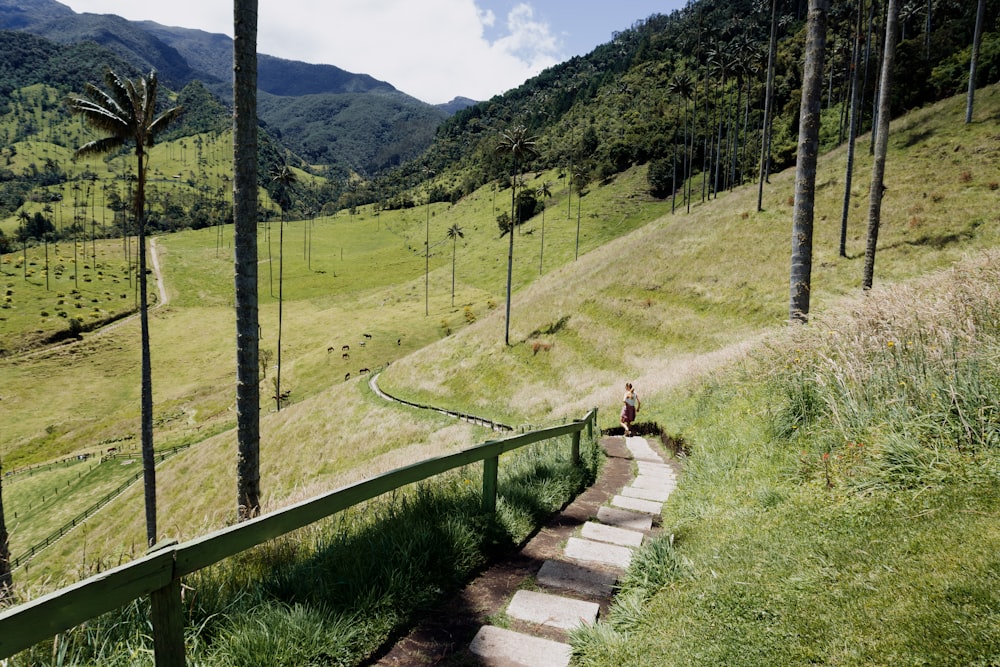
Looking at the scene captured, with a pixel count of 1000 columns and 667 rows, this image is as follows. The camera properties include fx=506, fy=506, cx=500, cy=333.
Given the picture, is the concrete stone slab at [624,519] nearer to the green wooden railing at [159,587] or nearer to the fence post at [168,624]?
the green wooden railing at [159,587]

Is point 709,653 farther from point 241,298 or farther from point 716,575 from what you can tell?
point 241,298

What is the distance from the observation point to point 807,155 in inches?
553

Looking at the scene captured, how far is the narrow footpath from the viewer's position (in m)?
3.67

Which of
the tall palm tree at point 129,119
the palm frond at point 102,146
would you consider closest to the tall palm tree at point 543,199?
the tall palm tree at point 129,119

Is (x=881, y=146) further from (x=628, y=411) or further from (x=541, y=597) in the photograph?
(x=541, y=597)

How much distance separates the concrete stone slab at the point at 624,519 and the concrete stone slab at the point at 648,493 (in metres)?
0.91

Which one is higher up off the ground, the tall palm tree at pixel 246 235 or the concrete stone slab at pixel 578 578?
the tall palm tree at pixel 246 235

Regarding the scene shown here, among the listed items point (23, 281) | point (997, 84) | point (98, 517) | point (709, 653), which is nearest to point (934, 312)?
point (709, 653)

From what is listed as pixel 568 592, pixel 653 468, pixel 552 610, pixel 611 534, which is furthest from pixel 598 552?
pixel 653 468

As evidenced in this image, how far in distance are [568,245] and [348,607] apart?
301 feet

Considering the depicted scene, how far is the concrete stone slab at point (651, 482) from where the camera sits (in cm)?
838

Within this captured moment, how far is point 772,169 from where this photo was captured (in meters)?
73.8

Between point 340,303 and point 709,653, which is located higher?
point 709,653

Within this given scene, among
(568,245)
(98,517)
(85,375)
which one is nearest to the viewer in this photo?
(98,517)
